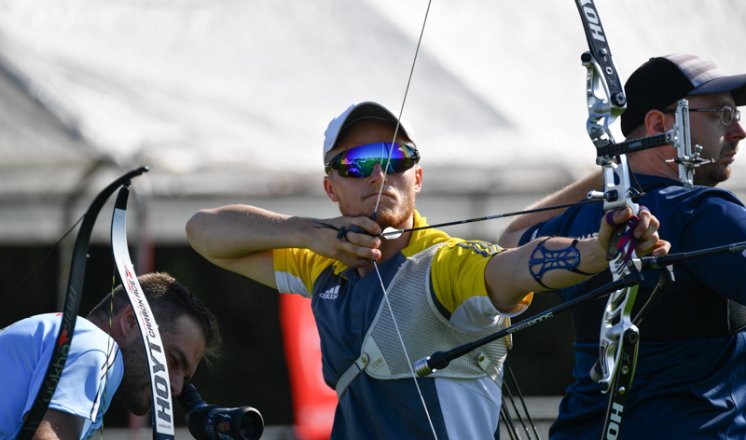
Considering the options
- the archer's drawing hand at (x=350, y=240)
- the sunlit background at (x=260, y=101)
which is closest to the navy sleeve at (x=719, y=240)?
the archer's drawing hand at (x=350, y=240)

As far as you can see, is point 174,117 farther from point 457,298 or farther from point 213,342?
point 457,298

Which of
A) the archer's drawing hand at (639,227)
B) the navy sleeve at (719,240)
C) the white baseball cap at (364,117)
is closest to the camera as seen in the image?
the archer's drawing hand at (639,227)

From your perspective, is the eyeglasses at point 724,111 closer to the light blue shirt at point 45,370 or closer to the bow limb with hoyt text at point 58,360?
the bow limb with hoyt text at point 58,360

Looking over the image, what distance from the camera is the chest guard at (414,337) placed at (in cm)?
227

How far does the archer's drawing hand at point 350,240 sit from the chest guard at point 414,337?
88 mm

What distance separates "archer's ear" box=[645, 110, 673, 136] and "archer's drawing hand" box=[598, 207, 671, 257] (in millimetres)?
653

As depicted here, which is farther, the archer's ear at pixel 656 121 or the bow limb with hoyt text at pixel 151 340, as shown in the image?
the archer's ear at pixel 656 121

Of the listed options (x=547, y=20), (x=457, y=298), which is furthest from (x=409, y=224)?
(x=547, y=20)

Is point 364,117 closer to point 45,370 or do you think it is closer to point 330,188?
point 330,188

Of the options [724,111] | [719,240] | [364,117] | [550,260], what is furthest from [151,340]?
[724,111]

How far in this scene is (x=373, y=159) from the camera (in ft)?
8.13

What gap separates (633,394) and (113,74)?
3.80 m

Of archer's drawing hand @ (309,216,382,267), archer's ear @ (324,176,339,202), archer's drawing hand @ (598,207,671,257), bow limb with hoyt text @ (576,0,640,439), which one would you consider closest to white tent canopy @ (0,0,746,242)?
archer's ear @ (324,176,339,202)

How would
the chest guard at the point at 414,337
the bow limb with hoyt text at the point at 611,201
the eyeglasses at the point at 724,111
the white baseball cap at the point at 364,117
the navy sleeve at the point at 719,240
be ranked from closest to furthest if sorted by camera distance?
1. the bow limb with hoyt text at the point at 611,201
2. the navy sleeve at the point at 719,240
3. the chest guard at the point at 414,337
4. the eyeglasses at the point at 724,111
5. the white baseball cap at the point at 364,117
